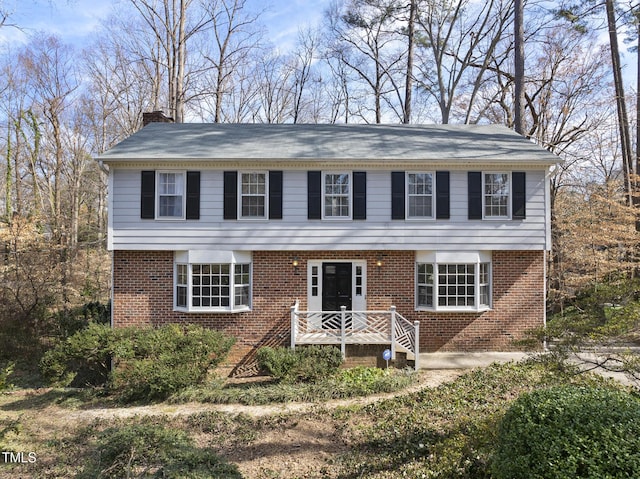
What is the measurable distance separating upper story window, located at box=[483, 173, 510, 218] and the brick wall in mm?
1232

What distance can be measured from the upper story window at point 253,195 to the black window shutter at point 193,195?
1.21m

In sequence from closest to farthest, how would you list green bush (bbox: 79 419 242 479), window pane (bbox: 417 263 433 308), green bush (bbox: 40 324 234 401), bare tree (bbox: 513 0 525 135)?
1. green bush (bbox: 79 419 242 479)
2. green bush (bbox: 40 324 234 401)
3. window pane (bbox: 417 263 433 308)
4. bare tree (bbox: 513 0 525 135)

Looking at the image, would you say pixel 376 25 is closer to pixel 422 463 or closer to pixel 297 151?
pixel 297 151

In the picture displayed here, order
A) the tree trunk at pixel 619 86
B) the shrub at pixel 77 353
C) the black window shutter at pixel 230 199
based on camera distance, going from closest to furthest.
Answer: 1. the shrub at pixel 77 353
2. the black window shutter at pixel 230 199
3. the tree trunk at pixel 619 86

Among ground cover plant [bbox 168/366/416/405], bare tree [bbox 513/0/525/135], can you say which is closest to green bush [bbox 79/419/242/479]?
ground cover plant [bbox 168/366/416/405]

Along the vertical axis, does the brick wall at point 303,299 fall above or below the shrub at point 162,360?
above

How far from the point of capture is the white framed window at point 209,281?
10500 mm

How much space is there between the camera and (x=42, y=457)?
20.5ft

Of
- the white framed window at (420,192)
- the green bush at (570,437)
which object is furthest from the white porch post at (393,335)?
the green bush at (570,437)

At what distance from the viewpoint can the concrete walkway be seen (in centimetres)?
1014

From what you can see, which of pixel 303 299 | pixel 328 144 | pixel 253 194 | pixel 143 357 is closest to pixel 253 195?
pixel 253 194

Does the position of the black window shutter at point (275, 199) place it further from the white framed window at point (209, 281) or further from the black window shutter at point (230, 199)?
the white framed window at point (209, 281)

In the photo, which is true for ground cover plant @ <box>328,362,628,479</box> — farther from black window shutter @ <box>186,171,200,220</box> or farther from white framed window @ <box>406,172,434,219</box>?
black window shutter @ <box>186,171,200,220</box>

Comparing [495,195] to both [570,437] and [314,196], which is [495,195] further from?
[570,437]
